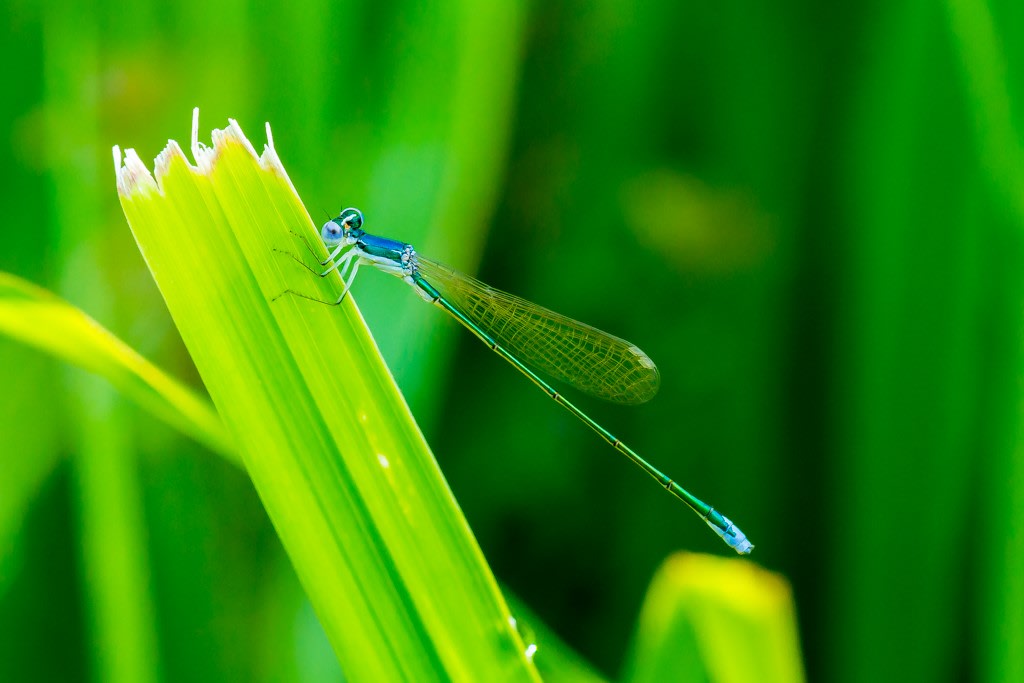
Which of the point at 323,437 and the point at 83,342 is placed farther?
the point at 83,342

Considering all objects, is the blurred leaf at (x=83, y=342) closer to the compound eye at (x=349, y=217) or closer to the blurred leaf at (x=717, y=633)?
the compound eye at (x=349, y=217)

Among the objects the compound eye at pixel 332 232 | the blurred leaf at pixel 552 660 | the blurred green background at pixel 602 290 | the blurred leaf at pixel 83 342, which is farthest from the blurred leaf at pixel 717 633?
the compound eye at pixel 332 232

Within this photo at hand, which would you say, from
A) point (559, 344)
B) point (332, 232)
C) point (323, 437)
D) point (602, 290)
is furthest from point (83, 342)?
point (602, 290)

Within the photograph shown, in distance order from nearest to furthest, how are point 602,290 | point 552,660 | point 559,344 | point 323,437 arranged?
point 323,437 → point 552,660 → point 559,344 → point 602,290

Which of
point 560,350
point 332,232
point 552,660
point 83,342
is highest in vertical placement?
point 332,232

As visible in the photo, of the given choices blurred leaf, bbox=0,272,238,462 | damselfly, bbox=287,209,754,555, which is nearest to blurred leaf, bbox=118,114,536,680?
blurred leaf, bbox=0,272,238,462

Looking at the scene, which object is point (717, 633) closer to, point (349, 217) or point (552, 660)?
point (552, 660)
